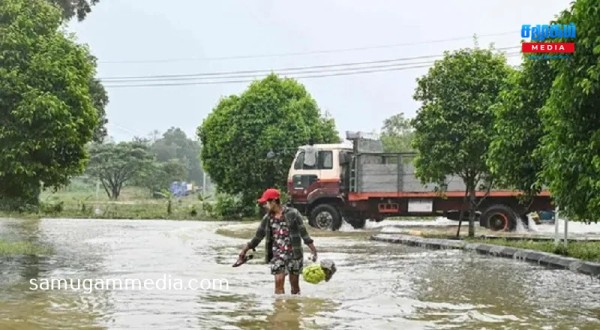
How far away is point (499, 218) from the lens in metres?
22.8

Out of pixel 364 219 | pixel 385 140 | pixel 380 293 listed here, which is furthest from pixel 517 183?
pixel 385 140

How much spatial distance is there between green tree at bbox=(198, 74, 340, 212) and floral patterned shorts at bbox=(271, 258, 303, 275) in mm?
21965

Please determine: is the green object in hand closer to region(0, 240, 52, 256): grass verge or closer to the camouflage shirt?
A: the camouflage shirt

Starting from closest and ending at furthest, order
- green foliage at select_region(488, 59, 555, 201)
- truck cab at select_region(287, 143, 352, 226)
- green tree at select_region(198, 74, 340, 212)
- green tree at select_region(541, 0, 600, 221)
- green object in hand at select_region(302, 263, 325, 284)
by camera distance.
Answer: green tree at select_region(541, 0, 600, 221) → green object in hand at select_region(302, 263, 325, 284) → green foliage at select_region(488, 59, 555, 201) → truck cab at select_region(287, 143, 352, 226) → green tree at select_region(198, 74, 340, 212)

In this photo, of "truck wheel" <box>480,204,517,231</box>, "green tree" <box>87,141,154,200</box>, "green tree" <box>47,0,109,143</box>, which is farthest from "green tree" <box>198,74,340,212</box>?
A: "green tree" <box>87,141,154,200</box>

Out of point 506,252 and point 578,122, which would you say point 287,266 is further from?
point 506,252

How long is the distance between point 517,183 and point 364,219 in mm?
11736

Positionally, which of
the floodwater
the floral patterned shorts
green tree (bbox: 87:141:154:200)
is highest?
green tree (bbox: 87:141:154:200)

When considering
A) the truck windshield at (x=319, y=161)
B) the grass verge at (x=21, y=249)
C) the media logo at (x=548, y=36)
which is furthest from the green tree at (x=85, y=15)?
the media logo at (x=548, y=36)

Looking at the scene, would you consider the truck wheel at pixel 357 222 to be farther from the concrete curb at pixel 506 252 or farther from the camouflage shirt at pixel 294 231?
the camouflage shirt at pixel 294 231

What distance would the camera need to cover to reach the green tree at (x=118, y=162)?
56.9 m

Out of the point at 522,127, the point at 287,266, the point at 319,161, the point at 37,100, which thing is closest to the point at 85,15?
the point at 319,161

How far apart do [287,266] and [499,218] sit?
1476cm

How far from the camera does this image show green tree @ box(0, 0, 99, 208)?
1280 centimetres
